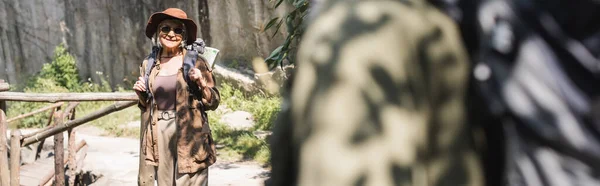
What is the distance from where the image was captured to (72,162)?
6.11 meters

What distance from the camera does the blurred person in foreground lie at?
1.82 ft

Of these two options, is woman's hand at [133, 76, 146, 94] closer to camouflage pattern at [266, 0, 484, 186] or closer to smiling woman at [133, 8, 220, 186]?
smiling woman at [133, 8, 220, 186]

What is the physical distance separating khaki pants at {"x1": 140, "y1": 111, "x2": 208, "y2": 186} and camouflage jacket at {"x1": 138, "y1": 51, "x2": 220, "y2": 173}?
3 cm

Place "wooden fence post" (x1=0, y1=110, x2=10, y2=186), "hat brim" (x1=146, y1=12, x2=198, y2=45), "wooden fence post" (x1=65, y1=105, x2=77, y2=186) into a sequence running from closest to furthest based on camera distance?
"hat brim" (x1=146, y1=12, x2=198, y2=45), "wooden fence post" (x1=0, y1=110, x2=10, y2=186), "wooden fence post" (x1=65, y1=105, x2=77, y2=186)

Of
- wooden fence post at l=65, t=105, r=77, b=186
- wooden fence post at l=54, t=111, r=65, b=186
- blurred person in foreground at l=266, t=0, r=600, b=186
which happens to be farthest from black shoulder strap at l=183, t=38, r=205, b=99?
blurred person in foreground at l=266, t=0, r=600, b=186

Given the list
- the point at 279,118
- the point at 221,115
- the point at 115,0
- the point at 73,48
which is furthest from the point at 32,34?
the point at 279,118

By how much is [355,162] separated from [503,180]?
14 centimetres

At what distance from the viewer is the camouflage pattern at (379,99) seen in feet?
1.82

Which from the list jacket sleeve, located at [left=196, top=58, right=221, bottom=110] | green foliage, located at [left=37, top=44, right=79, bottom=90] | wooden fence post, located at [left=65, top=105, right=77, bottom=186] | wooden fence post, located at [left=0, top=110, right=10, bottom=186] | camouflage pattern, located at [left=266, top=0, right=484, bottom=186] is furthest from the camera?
green foliage, located at [left=37, top=44, right=79, bottom=90]

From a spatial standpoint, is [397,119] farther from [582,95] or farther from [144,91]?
[144,91]

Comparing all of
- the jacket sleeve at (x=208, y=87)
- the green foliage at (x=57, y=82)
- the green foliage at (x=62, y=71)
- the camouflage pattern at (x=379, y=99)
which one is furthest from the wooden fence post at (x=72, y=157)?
the green foliage at (x=62, y=71)

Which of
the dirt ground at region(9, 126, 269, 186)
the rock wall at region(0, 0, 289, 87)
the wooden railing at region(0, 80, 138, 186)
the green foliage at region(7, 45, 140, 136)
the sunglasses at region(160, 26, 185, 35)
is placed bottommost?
the dirt ground at region(9, 126, 269, 186)

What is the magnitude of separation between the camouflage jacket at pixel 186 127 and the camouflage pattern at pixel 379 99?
3.41m

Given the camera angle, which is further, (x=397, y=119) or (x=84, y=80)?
(x=84, y=80)
